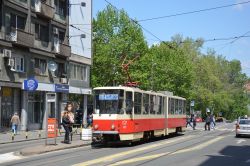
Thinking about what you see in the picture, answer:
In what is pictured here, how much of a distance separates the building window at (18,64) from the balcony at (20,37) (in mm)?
1196

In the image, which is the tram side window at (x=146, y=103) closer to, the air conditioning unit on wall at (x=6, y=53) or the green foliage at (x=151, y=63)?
the air conditioning unit on wall at (x=6, y=53)

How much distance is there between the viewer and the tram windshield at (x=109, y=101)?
24328 mm

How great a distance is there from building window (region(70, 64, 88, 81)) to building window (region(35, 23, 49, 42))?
19.6 feet

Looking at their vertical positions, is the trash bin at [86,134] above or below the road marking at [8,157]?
above

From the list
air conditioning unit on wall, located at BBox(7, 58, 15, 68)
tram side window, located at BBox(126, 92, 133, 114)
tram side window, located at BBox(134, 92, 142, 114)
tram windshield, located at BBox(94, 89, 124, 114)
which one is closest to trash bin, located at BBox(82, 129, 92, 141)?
tram windshield, located at BBox(94, 89, 124, 114)

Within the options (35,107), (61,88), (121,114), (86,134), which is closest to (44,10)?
(61,88)

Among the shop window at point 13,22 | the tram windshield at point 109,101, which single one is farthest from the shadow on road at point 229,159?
the shop window at point 13,22

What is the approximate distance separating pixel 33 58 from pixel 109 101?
1765 centimetres

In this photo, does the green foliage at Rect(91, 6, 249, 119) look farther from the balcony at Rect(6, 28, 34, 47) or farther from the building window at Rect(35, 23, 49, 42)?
the balcony at Rect(6, 28, 34, 47)

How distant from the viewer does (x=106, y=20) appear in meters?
61.5

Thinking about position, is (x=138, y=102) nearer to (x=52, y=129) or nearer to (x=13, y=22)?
(x=52, y=129)

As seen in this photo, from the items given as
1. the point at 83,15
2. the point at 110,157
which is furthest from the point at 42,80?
the point at 110,157

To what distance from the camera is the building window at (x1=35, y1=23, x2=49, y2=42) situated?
136ft

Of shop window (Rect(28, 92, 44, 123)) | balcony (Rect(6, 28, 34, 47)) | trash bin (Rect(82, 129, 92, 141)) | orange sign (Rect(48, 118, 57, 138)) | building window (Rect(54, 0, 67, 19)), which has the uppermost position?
building window (Rect(54, 0, 67, 19))
